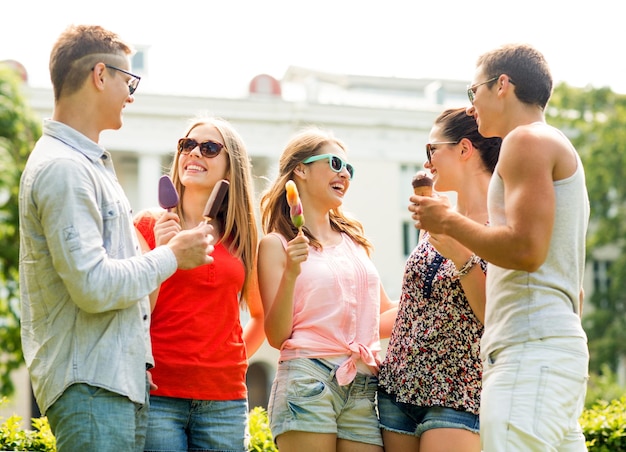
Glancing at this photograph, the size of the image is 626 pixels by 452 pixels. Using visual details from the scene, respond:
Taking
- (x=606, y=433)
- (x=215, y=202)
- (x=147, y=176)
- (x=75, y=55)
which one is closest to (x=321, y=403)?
(x=215, y=202)

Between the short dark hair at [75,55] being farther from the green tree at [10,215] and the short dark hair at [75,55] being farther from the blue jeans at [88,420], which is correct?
the green tree at [10,215]

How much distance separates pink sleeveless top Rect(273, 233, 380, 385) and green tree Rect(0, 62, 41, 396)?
14859mm

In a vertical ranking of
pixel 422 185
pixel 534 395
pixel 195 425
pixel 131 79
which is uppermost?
pixel 131 79

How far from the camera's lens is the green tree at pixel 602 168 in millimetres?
27469

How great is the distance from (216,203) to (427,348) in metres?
1.18

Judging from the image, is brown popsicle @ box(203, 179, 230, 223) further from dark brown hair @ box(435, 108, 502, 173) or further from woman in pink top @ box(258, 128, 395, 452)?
dark brown hair @ box(435, 108, 502, 173)

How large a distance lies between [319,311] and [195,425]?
79cm

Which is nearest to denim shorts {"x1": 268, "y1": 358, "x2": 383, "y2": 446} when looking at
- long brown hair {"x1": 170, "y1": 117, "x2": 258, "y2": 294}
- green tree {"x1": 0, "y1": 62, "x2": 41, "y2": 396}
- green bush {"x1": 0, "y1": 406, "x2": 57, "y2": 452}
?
long brown hair {"x1": 170, "y1": 117, "x2": 258, "y2": 294}

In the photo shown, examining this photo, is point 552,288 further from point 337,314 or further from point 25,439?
point 25,439

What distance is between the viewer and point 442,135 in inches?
170

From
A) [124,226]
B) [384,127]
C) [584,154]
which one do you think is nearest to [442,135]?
[124,226]

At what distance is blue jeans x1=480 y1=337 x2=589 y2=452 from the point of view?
3.15m

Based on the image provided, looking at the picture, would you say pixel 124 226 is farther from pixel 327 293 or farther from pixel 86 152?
pixel 327 293

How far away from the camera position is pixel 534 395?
3158 mm
